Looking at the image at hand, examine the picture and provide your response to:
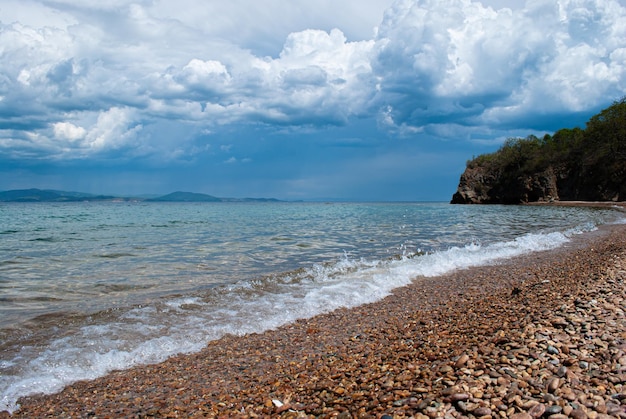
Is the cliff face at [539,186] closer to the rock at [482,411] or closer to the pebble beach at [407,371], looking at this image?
the pebble beach at [407,371]

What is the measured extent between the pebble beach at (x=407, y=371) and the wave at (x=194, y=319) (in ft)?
1.34

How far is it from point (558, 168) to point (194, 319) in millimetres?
Result: 107832

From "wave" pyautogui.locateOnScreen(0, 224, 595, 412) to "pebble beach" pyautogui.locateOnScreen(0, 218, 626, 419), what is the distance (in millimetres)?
410

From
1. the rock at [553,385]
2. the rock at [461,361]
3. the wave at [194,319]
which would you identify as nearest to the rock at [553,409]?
the rock at [553,385]

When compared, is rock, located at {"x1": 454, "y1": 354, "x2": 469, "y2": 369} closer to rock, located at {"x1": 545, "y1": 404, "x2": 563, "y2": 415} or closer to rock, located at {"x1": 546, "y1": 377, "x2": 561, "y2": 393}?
rock, located at {"x1": 546, "y1": 377, "x2": 561, "y2": 393}

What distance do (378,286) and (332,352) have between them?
17.7ft

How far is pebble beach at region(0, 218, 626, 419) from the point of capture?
3.60 meters

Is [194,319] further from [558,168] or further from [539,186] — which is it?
[558,168]

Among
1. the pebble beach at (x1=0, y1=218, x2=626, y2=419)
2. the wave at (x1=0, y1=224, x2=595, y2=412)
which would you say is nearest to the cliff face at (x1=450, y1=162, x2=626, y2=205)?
the wave at (x1=0, y1=224, x2=595, y2=412)

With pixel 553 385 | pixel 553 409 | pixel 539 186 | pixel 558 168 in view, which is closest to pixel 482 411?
pixel 553 409

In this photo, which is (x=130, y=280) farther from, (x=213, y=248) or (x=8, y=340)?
(x=213, y=248)

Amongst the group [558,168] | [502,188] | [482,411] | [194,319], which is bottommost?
[194,319]

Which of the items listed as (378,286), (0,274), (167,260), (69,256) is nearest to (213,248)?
(167,260)

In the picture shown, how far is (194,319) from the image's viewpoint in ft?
27.2
